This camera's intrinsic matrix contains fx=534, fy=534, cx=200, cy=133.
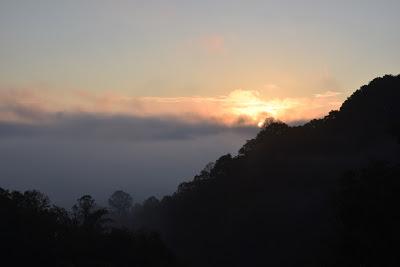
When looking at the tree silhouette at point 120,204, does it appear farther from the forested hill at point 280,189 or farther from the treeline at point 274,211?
the treeline at point 274,211

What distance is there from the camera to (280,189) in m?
62.4

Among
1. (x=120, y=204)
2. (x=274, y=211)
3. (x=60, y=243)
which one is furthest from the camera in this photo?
(x=120, y=204)

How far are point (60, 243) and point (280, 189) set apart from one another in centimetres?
3317

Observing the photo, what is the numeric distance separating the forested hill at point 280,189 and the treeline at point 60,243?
1198cm

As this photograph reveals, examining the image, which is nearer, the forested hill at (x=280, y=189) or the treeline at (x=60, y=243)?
the treeline at (x=60, y=243)

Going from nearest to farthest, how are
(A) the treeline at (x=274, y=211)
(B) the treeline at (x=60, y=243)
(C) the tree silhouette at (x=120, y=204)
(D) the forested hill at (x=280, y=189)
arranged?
(A) the treeline at (x=274, y=211), (B) the treeline at (x=60, y=243), (D) the forested hill at (x=280, y=189), (C) the tree silhouette at (x=120, y=204)

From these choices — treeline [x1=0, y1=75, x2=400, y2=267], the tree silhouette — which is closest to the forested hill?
treeline [x1=0, y1=75, x2=400, y2=267]

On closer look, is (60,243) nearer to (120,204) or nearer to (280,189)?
(280,189)

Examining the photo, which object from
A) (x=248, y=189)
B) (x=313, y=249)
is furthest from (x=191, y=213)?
(x=313, y=249)

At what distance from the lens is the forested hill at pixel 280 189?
50.4m

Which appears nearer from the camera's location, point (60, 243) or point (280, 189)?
point (60, 243)

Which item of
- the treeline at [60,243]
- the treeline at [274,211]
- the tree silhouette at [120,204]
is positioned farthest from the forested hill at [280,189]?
the tree silhouette at [120,204]

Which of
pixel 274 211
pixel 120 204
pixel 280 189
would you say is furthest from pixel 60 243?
pixel 120 204

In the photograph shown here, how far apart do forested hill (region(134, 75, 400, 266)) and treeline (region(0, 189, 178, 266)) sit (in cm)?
1198
